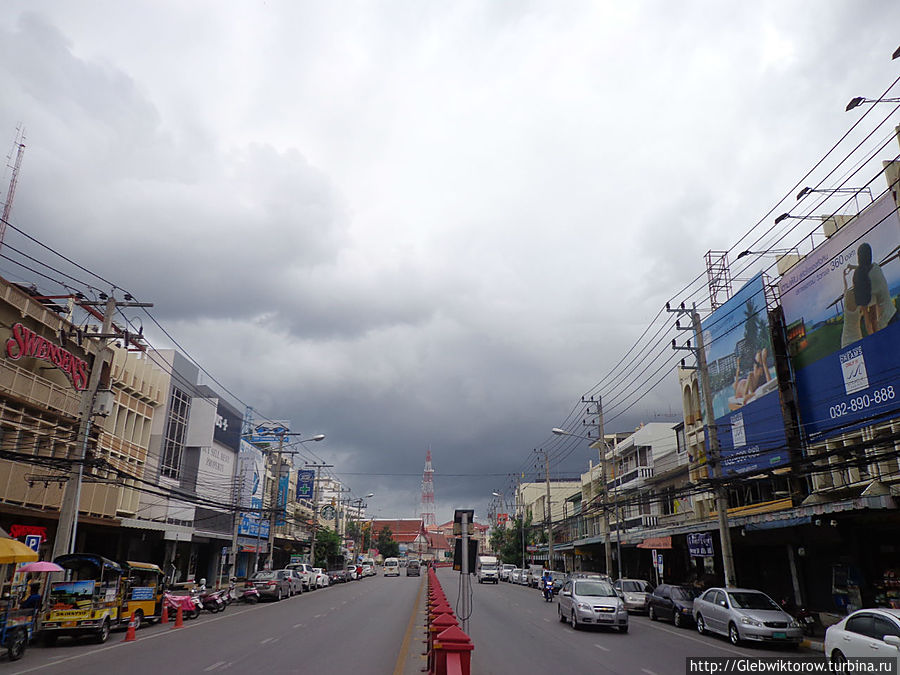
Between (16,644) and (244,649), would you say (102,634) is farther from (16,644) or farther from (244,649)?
(244,649)

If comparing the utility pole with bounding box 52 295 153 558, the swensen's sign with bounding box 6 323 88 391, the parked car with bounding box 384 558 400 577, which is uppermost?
the swensen's sign with bounding box 6 323 88 391

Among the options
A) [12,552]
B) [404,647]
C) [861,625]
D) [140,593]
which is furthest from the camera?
[140,593]

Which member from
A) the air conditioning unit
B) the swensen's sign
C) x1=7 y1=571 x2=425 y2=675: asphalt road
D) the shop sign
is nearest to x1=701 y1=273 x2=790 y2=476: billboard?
the shop sign

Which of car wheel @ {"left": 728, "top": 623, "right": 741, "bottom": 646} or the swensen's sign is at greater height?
the swensen's sign

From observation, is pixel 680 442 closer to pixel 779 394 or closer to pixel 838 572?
pixel 779 394

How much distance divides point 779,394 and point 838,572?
A: 7.43 m

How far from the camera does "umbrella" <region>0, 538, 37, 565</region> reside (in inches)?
603

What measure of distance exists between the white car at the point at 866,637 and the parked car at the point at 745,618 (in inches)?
156

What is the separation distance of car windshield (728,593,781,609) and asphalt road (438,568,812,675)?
45.6 inches

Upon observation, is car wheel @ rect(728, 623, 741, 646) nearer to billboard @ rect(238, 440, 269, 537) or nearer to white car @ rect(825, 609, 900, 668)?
white car @ rect(825, 609, 900, 668)

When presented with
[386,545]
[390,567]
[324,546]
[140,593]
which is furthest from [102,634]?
[386,545]

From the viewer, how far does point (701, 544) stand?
93.4ft

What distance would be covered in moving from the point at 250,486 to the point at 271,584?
2059 cm

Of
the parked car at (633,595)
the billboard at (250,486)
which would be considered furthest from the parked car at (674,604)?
the billboard at (250,486)
